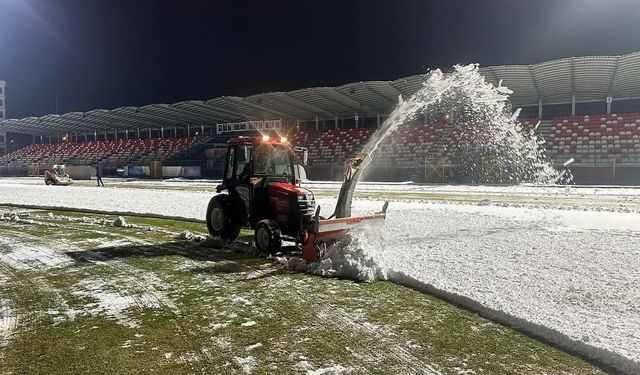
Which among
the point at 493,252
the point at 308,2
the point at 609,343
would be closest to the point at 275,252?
the point at 493,252

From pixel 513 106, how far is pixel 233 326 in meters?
39.9

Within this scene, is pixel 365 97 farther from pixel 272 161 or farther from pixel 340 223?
pixel 340 223

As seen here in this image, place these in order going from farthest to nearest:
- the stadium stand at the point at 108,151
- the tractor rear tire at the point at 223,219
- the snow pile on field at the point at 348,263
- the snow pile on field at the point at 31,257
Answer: the stadium stand at the point at 108,151 < the tractor rear tire at the point at 223,219 < the snow pile on field at the point at 31,257 < the snow pile on field at the point at 348,263

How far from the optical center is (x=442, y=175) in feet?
117

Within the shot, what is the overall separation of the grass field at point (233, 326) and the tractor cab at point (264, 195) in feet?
2.57

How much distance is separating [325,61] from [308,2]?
308 inches

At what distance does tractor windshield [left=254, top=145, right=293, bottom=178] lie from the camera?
8.83 metres

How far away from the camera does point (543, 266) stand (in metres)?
6.78

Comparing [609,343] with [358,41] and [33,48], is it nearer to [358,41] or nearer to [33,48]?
[358,41]

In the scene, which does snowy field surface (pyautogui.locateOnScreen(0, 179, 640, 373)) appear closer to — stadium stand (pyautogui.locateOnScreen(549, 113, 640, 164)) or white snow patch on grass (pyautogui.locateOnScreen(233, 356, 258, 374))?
white snow patch on grass (pyautogui.locateOnScreen(233, 356, 258, 374))

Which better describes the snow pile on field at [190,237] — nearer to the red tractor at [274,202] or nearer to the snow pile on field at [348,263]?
the red tractor at [274,202]

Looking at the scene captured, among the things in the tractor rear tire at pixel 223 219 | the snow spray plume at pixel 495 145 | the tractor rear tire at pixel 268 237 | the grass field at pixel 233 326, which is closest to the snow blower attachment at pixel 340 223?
the grass field at pixel 233 326

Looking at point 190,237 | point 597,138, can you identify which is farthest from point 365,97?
point 190,237

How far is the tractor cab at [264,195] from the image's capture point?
26.7 feet
